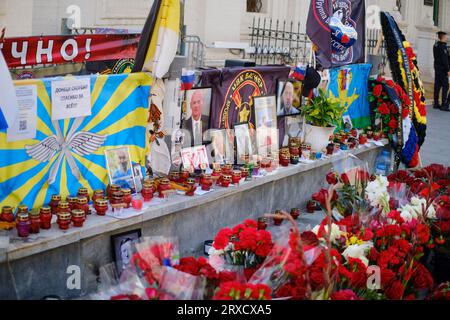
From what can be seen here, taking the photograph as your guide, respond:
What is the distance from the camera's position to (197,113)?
23.5 ft

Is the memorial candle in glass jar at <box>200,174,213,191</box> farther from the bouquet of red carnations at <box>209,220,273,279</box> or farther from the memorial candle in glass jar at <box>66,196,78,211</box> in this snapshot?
the bouquet of red carnations at <box>209,220,273,279</box>

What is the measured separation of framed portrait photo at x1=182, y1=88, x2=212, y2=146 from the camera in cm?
702

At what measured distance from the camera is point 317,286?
3285mm

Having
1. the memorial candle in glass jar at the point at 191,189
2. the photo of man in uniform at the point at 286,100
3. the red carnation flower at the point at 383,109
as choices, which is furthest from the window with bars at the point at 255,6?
the memorial candle in glass jar at the point at 191,189

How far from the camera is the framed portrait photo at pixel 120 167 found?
20.3ft

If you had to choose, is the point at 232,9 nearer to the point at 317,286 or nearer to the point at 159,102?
the point at 159,102

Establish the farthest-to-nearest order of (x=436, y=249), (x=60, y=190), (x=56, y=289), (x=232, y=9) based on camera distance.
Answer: (x=232, y=9)
(x=60, y=190)
(x=56, y=289)
(x=436, y=249)

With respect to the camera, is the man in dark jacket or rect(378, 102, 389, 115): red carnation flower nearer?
rect(378, 102, 389, 115): red carnation flower

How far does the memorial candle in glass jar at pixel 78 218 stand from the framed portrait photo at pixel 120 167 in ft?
3.13

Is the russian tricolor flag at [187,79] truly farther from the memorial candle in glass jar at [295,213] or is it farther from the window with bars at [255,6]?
the window with bars at [255,6]

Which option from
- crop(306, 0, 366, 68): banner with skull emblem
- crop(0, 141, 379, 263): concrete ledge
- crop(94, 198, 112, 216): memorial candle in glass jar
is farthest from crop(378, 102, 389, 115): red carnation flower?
crop(94, 198, 112, 216): memorial candle in glass jar

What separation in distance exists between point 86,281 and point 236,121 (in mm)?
3027

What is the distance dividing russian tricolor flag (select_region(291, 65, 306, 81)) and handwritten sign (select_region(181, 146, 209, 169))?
2195 millimetres

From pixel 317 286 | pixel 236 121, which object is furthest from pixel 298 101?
Answer: pixel 317 286
